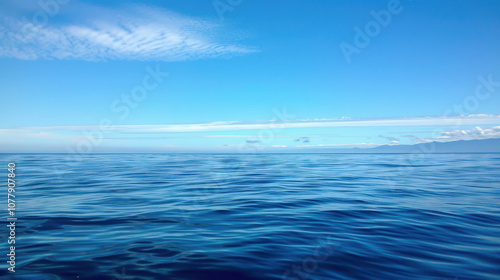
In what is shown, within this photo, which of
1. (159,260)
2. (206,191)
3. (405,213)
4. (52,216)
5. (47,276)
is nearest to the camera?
(47,276)

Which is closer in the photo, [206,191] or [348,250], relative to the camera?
[348,250]

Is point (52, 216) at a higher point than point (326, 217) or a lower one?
higher

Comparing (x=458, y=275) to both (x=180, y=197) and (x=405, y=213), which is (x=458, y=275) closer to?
(x=405, y=213)

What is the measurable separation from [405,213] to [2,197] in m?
15.5

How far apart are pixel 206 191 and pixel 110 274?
8874 mm

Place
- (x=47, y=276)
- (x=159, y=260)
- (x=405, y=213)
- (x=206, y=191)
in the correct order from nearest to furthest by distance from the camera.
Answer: (x=47, y=276), (x=159, y=260), (x=405, y=213), (x=206, y=191)

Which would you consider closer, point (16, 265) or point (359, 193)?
point (16, 265)

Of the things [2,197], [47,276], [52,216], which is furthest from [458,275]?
[2,197]

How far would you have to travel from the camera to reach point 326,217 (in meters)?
8.73

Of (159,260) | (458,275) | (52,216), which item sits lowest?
(458,275)

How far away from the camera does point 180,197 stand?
12.0 m

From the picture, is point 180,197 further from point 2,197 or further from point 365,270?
point 365,270

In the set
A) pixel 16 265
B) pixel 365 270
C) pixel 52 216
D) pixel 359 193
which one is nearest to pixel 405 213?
pixel 359 193

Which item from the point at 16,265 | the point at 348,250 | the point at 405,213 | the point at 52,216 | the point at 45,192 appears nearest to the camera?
the point at 16,265
